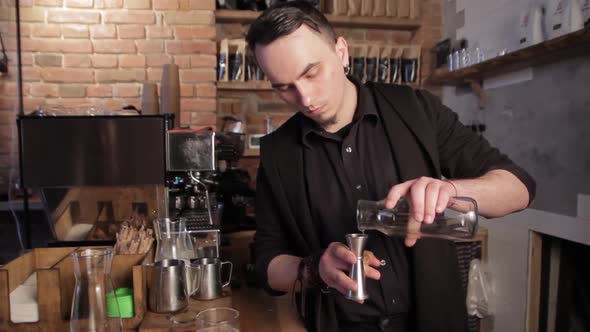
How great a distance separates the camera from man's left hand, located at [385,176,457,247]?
0.84m

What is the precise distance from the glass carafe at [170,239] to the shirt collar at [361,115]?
0.48m

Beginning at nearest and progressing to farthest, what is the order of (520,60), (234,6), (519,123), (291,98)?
(291,98)
(520,60)
(519,123)
(234,6)

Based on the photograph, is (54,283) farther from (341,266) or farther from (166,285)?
(341,266)

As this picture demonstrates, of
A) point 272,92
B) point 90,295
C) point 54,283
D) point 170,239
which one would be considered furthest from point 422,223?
point 272,92

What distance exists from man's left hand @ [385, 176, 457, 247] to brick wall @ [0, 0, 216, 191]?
2.31 meters

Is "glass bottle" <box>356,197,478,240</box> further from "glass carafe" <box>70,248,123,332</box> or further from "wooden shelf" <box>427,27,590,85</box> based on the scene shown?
"wooden shelf" <box>427,27,590,85</box>

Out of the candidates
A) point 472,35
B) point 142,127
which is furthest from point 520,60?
point 142,127

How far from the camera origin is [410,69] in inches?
130

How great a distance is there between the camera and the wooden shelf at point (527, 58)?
5.95 feet

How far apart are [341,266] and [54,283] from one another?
2.43 feet

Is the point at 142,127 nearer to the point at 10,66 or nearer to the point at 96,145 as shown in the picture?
the point at 96,145

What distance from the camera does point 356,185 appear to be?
4.16 ft

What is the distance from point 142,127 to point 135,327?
614mm

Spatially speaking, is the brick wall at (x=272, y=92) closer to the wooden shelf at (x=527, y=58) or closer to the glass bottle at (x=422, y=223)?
the wooden shelf at (x=527, y=58)
